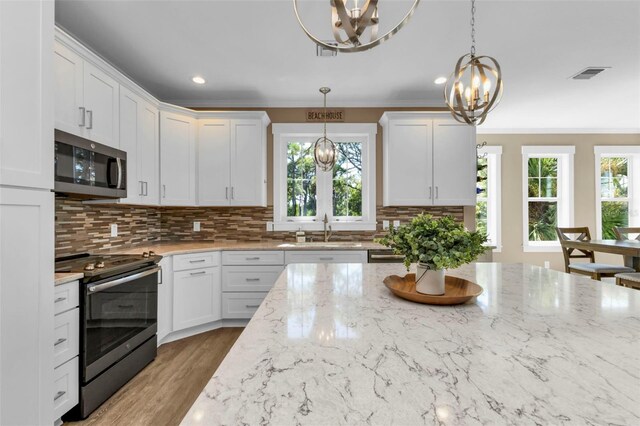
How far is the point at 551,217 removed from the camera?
5387mm

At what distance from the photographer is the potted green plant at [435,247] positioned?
41.9 inches

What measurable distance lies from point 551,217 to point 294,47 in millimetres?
5529

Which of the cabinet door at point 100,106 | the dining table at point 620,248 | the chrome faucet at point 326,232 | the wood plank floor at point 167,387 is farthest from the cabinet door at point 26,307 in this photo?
the dining table at point 620,248

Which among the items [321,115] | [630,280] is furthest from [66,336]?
[630,280]

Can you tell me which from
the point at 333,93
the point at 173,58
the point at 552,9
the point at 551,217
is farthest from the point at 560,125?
the point at 173,58

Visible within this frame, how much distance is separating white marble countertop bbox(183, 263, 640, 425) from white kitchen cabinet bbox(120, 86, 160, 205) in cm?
226

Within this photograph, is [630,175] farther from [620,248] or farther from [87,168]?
[87,168]

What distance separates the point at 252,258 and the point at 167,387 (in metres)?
1.34

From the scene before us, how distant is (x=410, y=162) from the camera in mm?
3486

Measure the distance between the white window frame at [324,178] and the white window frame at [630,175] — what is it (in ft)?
14.9

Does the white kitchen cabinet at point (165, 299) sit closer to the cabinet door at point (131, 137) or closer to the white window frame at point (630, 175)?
the cabinet door at point (131, 137)

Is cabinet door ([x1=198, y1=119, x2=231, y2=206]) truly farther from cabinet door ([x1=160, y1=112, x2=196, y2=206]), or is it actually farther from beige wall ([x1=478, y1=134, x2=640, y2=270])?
beige wall ([x1=478, y1=134, x2=640, y2=270])

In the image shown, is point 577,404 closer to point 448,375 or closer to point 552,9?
point 448,375

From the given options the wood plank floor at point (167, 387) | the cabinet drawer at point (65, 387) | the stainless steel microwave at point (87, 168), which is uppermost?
the stainless steel microwave at point (87, 168)
